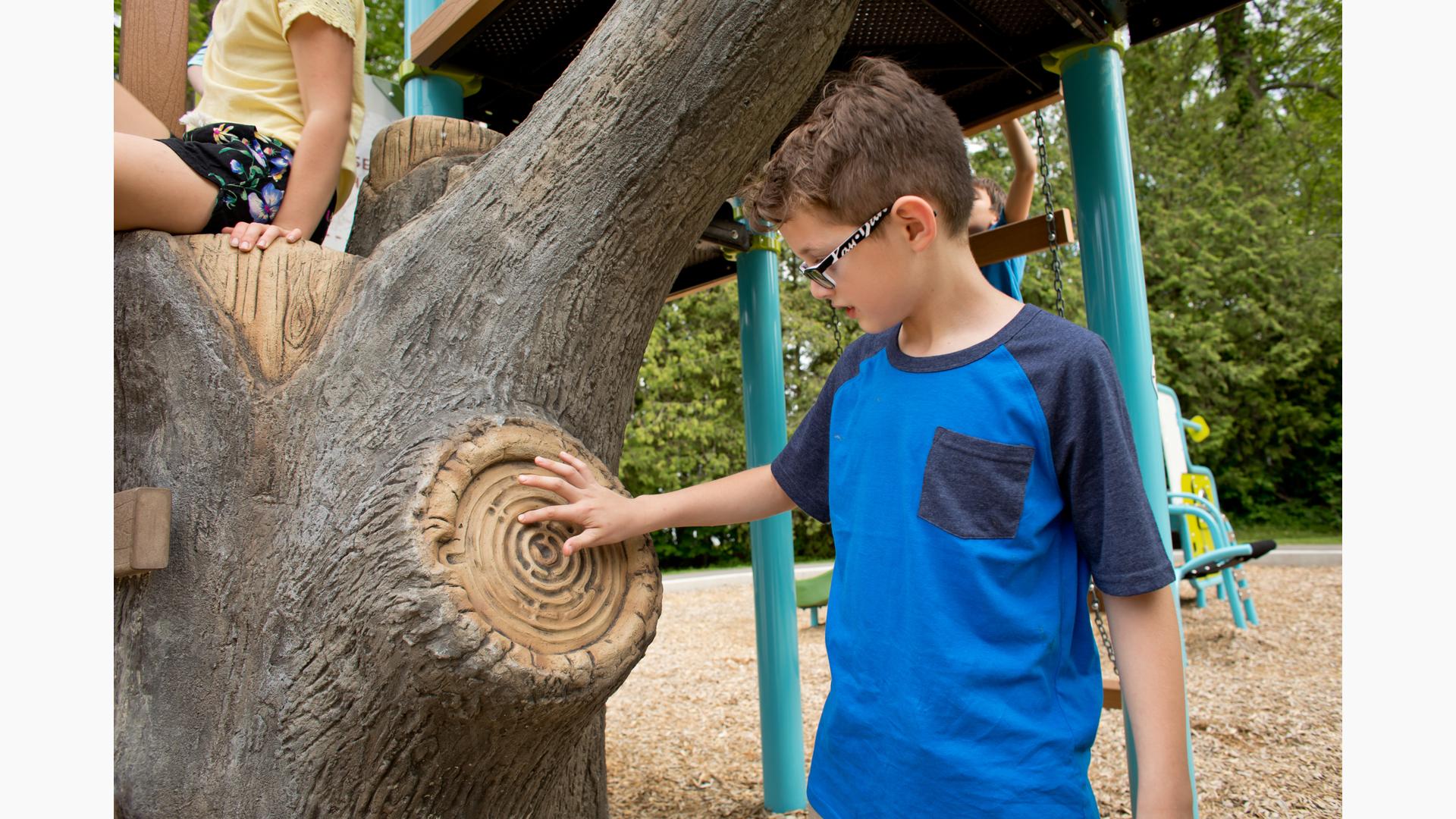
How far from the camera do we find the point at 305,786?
1.34m

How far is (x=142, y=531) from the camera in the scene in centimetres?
145

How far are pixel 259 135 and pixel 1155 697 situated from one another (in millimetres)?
1900

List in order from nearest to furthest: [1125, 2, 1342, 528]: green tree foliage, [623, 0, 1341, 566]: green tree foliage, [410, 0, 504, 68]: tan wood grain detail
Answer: [410, 0, 504, 68]: tan wood grain detail, [623, 0, 1341, 566]: green tree foliage, [1125, 2, 1342, 528]: green tree foliage

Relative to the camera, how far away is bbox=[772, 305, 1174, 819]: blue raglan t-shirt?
117cm

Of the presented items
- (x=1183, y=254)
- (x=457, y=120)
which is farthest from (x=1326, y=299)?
(x=457, y=120)

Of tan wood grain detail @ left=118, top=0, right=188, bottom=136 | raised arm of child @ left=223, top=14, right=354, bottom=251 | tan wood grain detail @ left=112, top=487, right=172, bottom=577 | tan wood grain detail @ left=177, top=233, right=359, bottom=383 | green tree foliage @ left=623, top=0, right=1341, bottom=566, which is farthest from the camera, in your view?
green tree foliage @ left=623, top=0, right=1341, bottom=566

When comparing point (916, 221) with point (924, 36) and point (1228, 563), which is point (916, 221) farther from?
point (1228, 563)

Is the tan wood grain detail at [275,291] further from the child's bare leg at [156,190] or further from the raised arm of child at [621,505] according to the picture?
the raised arm of child at [621,505]

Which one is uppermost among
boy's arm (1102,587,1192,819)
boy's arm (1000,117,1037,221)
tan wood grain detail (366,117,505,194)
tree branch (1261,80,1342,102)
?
tree branch (1261,80,1342,102)

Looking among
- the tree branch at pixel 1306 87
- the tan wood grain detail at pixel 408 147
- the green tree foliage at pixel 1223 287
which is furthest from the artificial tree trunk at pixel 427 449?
the tree branch at pixel 1306 87

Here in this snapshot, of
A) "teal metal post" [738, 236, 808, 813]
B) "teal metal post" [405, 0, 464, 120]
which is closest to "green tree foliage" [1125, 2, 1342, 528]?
"teal metal post" [738, 236, 808, 813]

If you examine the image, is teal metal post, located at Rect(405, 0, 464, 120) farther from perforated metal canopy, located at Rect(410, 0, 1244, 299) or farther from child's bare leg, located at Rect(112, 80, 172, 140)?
child's bare leg, located at Rect(112, 80, 172, 140)

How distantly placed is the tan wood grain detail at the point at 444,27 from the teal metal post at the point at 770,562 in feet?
4.94

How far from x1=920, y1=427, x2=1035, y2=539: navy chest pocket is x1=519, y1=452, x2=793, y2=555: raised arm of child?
1.15ft
